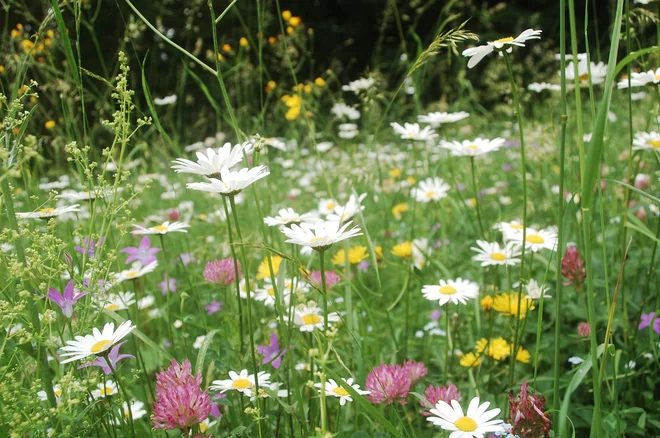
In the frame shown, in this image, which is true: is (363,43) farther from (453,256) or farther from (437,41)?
(437,41)

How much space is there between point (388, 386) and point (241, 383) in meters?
0.22

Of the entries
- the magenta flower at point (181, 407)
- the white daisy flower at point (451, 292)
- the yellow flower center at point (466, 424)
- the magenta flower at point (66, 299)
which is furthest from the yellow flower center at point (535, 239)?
the magenta flower at point (66, 299)

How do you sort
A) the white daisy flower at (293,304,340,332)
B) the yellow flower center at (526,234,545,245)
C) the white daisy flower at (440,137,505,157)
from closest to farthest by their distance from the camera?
1. the white daisy flower at (293,304,340,332)
2. the yellow flower center at (526,234,545,245)
3. the white daisy flower at (440,137,505,157)

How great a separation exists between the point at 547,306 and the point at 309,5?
375 inches

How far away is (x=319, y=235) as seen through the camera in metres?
Result: 0.82

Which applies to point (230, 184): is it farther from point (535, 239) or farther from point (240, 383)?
point (535, 239)

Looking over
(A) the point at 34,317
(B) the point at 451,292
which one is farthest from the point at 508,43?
(A) the point at 34,317

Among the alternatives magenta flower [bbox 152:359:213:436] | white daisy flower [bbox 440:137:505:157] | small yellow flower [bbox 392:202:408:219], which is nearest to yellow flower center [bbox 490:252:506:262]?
white daisy flower [bbox 440:137:505:157]

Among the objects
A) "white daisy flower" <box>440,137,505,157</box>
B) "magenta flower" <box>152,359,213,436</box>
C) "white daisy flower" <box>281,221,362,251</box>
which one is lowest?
"magenta flower" <box>152,359,213,436</box>

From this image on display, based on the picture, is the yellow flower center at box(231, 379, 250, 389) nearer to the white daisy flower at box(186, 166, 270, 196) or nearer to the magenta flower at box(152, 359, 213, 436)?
the magenta flower at box(152, 359, 213, 436)

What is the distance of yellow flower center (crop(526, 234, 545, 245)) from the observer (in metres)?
1.09

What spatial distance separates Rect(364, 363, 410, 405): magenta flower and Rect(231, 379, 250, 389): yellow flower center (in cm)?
18

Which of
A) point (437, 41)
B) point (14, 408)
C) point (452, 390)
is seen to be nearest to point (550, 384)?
point (452, 390)

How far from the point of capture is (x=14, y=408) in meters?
0.72
